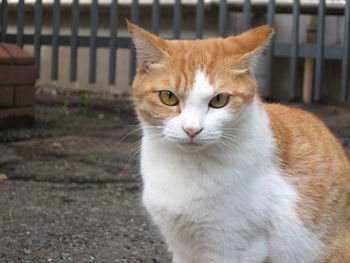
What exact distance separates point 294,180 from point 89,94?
5188mm

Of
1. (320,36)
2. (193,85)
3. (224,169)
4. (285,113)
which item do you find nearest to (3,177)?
(285,113)

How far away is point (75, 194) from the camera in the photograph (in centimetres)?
444

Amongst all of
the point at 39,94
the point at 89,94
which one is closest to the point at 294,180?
the point at 89,94

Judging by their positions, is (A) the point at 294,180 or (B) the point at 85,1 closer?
(A) the point at 294,180

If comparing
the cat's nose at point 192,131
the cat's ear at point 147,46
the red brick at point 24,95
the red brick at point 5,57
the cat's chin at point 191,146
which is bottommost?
the red brick at point 24,95

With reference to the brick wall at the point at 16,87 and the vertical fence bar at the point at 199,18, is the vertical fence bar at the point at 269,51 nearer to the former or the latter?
the vertical fence bar at the point at 199,18

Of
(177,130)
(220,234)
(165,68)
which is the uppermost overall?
(165,68)

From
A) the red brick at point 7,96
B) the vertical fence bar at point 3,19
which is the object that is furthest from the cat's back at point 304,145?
the vertical fence bar at point 3,19

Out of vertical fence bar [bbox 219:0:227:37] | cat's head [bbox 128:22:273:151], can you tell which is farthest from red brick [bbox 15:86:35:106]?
cat's head [bbox 128:22:273:151]

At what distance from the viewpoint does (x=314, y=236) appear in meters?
2.85

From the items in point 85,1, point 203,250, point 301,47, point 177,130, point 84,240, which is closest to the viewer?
point 177,130

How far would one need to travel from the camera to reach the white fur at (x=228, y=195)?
269 centimetres

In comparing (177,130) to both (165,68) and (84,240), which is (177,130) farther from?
(84,240)

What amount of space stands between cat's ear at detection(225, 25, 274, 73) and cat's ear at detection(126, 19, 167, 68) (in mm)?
299
